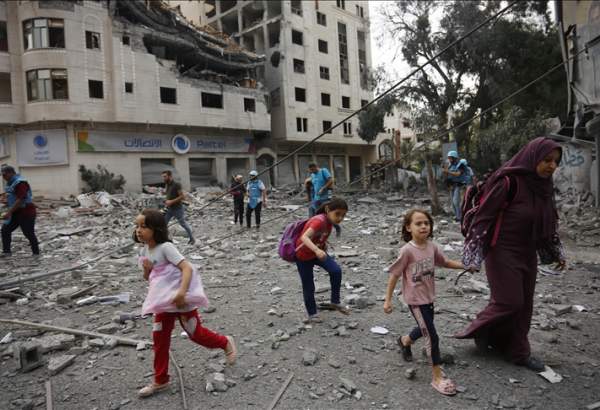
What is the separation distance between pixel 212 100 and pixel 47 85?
954 centimetres

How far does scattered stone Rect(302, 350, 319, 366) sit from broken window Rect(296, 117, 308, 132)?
2869cm

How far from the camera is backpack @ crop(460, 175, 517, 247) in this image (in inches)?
108

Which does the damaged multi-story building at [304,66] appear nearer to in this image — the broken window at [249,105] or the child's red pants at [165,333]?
the broken window at [249,105]

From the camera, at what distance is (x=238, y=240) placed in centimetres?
935

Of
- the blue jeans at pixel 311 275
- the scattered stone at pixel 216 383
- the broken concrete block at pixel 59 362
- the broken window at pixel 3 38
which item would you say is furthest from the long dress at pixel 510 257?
the broken window at pixel 3 38

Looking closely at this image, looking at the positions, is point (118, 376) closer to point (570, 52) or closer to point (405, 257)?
point (405, 257)

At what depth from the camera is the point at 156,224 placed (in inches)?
104

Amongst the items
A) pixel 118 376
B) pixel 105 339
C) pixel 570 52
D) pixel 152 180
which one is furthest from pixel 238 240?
pixel 152 180

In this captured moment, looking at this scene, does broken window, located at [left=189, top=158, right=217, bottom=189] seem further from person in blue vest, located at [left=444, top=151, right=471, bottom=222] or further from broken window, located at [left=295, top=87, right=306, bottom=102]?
person in blue vest, located at [left=444, top=151, right=471, bottom=222]

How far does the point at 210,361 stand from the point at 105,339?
1.11 metres

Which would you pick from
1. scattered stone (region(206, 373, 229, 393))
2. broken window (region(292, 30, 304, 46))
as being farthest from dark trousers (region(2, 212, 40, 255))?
broken window (region(292, 30, 304, 46))

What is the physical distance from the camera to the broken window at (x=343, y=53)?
115 feet

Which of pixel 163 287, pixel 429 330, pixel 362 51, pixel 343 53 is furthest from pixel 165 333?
pixel 362 51

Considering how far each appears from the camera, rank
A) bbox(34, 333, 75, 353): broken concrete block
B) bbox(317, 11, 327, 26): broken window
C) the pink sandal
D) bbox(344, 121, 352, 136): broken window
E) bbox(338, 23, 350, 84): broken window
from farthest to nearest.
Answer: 1. bbox(338, 23, 350, 84): broken window
2. bbox(344, 121, 352, 136): broken window
3. bbox(317, 11, 327, 26): broken window
4. bbox(34, 333, 75, 353): broken concrete block
5. the pink sandal
